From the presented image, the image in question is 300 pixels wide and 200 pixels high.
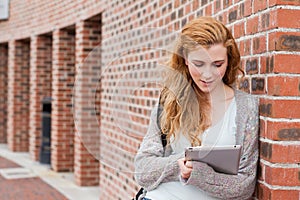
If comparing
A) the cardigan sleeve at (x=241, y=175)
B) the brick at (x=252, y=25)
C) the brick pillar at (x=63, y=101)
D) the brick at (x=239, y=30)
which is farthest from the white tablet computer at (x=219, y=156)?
the brick pillar at (x=63, y=101)

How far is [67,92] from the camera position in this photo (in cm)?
827

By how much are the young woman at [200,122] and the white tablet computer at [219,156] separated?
24 mm

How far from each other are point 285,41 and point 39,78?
777 centimetres

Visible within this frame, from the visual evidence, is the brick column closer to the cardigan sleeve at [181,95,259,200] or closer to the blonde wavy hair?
the cardigan sleeve at [181,95,259,200]

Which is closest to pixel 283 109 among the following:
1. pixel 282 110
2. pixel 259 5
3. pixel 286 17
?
pixel 282 110

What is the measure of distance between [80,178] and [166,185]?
505cm

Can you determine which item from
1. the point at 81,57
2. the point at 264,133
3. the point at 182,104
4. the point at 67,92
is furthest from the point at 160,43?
the point at 67,92

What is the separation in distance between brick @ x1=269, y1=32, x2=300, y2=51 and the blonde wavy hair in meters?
0.17

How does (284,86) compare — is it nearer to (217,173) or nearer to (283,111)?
(283,111)

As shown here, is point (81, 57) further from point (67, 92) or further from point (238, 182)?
A: point (238, 182)

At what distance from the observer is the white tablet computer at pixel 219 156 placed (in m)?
1.99

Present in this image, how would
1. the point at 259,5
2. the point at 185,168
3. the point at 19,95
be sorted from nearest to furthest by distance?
the point at 185,168
the point at 259,5
the point at 19,95

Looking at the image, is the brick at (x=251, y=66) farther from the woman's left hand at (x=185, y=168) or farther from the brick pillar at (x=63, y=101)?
the brick pillar at (x=63, y=101)

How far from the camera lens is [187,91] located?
216 cm
